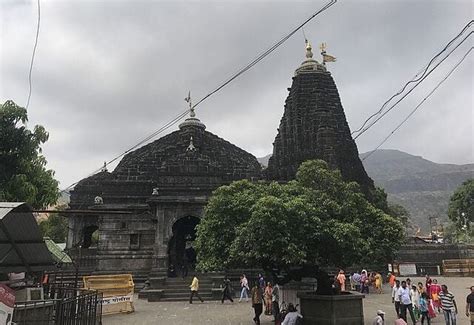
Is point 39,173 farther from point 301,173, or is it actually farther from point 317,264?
point 301,173

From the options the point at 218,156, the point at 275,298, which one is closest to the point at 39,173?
the point at 275,298

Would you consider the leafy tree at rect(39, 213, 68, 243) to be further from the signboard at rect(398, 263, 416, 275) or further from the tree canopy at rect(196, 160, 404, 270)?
the tree canopy at rect(196, 160, 404, 270)

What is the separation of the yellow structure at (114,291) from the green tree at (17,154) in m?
4.57

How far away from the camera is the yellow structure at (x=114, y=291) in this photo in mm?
17234

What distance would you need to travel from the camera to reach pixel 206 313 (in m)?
17.3

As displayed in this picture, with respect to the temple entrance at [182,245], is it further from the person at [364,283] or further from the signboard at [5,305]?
the signboard at [5,305]

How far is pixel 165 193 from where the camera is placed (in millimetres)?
29781

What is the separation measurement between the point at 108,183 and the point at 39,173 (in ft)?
A: 55.1

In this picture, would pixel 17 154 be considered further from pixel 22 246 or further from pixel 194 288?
pixel 194 288

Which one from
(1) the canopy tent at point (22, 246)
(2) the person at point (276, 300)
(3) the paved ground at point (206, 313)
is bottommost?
(3) the paved ground at point (206, 313)

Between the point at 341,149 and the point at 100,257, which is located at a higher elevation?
the point at 341,149

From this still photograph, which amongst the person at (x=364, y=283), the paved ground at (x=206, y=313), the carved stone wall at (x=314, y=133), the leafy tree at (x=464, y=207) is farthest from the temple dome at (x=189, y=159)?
the leafy tree at (x=464, y=207)

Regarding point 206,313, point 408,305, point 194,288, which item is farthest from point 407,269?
point 206,313

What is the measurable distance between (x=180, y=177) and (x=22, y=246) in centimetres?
1990
